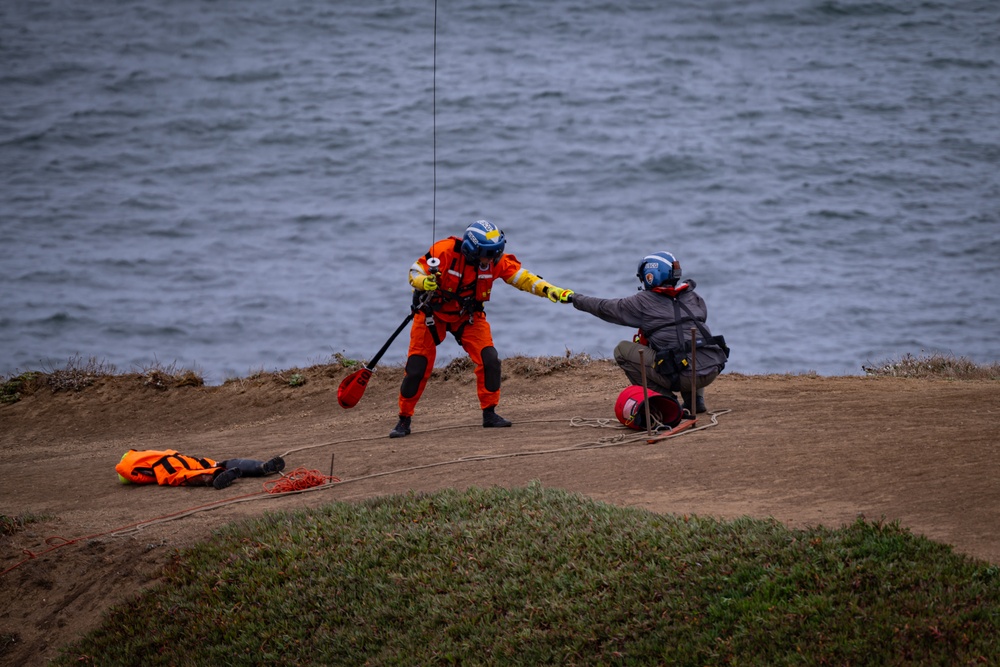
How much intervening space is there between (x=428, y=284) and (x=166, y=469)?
342cm

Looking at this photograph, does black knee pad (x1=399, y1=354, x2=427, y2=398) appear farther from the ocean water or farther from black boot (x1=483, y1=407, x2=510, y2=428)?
the ocean water

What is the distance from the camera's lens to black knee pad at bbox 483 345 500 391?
1116cm

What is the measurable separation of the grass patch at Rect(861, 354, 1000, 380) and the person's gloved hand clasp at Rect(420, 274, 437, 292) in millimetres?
6938

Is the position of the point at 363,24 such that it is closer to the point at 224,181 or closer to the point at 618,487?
the point at 224,181

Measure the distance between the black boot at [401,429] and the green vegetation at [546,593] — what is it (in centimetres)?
320

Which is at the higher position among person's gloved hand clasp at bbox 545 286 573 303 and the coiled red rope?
person's gloved hand clasp at bbox 545 286 573 303

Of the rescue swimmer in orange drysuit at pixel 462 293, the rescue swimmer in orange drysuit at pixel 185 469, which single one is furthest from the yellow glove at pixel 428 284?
the rescue swimmer in orange drysuit at pixel 185 469

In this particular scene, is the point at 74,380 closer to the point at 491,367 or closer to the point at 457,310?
the point at 457,310

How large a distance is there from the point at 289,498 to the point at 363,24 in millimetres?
46730

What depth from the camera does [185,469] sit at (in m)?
10.3

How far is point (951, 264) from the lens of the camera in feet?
123

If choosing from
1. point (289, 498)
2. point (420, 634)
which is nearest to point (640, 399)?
point (289, 498)

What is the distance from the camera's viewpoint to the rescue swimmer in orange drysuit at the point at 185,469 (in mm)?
10117

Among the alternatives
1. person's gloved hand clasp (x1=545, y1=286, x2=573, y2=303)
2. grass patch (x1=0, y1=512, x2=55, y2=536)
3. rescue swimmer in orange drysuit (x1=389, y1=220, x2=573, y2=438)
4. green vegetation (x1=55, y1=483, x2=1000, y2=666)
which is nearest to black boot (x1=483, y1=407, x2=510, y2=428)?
rescue swimmer in orange drysuit (x1=389, y1=220, x2=573, y2=438)
